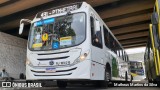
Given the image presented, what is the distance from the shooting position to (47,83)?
7992 mm

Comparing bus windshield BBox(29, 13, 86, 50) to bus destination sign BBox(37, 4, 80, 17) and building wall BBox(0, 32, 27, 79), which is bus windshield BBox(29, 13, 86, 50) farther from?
building wall BBox(0, 32, 27, 79)

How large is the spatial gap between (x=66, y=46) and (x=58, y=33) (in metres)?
0.59

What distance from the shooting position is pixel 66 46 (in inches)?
307

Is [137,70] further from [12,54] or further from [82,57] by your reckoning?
[82,57]

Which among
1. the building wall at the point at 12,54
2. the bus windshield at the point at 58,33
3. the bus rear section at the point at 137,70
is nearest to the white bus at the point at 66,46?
the bus windshield at the point at 58,33

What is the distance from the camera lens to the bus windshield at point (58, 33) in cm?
785

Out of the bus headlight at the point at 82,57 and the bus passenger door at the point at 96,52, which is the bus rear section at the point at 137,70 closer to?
the bus passenger door at the point at 96,52

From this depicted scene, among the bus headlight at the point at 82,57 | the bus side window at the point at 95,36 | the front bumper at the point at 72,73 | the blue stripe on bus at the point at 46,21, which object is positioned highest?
the blue stripe on bus at the point at 46,21

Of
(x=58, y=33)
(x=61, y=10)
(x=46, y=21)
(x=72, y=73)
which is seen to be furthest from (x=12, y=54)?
(x=72, y=73)

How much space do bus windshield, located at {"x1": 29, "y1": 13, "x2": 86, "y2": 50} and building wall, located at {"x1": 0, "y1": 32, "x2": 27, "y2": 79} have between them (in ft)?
32.1

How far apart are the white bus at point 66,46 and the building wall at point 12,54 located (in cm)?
972

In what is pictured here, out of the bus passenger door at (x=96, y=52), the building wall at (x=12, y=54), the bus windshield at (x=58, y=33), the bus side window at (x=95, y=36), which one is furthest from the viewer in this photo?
the building wall at (x=12, y=54)

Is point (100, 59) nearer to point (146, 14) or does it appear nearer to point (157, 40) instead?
point (157, 40)

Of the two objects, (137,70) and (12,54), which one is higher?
(12,54)
